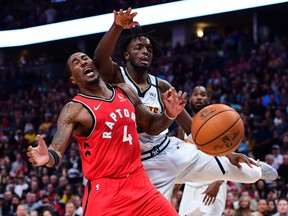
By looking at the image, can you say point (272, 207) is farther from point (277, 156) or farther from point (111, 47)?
point (111, 47)

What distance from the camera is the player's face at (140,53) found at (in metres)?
5.62

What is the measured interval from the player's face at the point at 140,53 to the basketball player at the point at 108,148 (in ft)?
2.43

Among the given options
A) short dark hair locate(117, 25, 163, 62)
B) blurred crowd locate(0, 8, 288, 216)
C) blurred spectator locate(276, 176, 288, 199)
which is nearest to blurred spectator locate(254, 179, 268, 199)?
blurred crowd locate(0, 8, 288, 216)

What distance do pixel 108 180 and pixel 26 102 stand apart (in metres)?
15.4

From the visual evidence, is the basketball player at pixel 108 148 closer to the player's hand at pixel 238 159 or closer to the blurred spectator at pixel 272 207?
the player's hand at pixel 238 159

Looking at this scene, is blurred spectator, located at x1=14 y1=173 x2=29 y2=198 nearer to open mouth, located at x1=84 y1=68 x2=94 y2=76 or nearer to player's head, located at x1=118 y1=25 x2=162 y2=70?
player's head, located at x1=118 y1=25 x2=162 y2=70

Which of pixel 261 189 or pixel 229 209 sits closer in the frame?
pixel 229 209

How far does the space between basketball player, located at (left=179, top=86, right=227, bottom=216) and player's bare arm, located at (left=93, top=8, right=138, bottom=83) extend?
1.50 meters

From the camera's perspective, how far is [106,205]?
462cm

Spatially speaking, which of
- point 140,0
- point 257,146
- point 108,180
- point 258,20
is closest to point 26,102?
point 140,0

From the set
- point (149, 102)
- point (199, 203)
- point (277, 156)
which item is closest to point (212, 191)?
point (199, 203)

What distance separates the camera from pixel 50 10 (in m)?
21.3

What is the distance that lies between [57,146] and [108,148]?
14.9 inches

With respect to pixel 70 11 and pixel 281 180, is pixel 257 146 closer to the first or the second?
→ pixel 281 180
